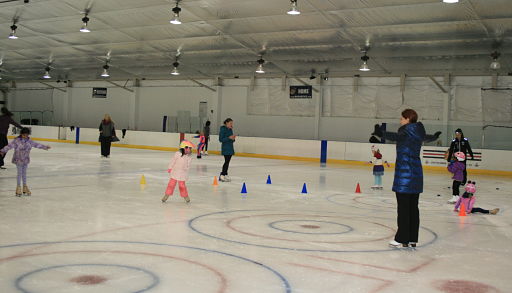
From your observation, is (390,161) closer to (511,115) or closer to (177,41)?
(511,115)

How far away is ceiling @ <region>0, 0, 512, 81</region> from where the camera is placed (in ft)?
59.8

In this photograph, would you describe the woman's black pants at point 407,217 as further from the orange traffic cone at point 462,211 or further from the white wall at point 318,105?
the white wall at point 318,105

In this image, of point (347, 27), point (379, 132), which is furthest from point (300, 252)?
point (347, 27)

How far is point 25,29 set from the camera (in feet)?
87.2

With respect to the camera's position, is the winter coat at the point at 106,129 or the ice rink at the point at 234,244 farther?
the winter coat at the point at 106,129

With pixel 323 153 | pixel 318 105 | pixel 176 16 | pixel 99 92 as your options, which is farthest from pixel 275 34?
pixel 99 92

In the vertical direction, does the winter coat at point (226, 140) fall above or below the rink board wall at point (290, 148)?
above

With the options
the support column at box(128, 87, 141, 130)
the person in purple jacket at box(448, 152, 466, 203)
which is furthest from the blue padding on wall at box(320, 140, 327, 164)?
the support column at box(128, 87, 141, 130)

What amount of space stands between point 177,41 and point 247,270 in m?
21.5

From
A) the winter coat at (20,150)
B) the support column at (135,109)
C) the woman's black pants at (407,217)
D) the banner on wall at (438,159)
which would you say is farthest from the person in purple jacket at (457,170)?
the support column at (135,109)

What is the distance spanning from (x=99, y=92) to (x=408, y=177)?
35.1 m

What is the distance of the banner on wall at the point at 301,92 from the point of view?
29.3 metres

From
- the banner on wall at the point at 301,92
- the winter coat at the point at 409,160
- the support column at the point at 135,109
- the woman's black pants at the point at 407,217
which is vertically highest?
the banner on wall at the point at 301,92

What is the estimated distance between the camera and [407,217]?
20.7 feet
